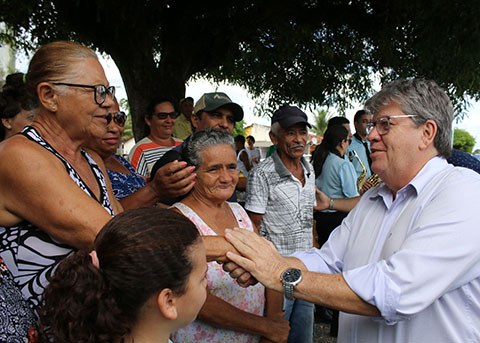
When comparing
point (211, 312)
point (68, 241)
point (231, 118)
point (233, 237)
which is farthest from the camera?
point (231, 118)

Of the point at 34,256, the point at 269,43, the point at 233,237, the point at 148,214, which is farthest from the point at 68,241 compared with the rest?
the point at 269,43

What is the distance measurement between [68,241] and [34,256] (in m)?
0.14

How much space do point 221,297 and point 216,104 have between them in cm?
180

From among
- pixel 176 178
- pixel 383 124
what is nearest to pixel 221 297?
pixel 176 178

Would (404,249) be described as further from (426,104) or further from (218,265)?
(218,265)

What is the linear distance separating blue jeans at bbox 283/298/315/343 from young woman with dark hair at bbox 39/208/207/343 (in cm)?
202

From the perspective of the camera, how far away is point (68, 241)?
177 centimetres

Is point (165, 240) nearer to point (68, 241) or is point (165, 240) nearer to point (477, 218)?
point (68, 241)

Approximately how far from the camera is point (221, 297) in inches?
98.8

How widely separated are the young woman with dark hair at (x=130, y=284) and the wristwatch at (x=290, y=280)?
40 centimetres

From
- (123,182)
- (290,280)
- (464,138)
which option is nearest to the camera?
(290,280)

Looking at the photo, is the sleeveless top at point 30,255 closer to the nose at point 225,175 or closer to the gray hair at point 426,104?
the nose at point 225,175

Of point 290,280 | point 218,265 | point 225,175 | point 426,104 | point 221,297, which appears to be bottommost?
point 221,297

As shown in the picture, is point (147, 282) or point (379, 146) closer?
point (147, 282)
